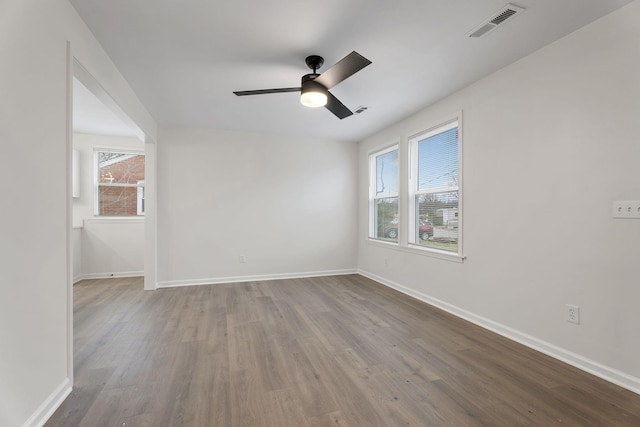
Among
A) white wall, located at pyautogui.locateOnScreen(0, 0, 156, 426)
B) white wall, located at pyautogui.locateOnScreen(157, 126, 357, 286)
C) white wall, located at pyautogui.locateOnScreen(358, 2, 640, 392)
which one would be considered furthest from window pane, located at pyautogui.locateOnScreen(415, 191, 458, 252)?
white wall, located at pyautogui.locateOnScreen(0, 0, 156, 426)

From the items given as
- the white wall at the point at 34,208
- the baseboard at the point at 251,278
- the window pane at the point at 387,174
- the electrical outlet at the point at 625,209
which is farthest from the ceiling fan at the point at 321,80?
the baseboard at the point at 251,278

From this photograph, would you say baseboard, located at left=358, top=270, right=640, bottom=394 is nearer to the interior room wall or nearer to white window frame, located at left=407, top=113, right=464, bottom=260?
white window frame, located at left=407, top=113, right=464, bottom=260

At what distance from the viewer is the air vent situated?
1.94 m

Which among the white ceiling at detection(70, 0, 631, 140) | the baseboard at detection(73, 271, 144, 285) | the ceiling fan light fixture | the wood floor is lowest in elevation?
the wood floor

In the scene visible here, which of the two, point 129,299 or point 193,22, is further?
point 129,299

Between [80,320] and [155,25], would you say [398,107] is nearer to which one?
[155,25]

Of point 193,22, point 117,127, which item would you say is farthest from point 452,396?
point 117,127

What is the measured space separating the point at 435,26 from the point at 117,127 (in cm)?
486

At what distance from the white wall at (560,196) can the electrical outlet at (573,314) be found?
0.12ft

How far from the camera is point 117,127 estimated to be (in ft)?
15.4

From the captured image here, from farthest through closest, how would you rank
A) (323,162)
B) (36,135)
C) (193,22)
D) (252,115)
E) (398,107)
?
(323,162) < (252,115) < (398,107) < (193,22) < (36,135)

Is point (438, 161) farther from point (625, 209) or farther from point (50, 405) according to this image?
point (50, 405)

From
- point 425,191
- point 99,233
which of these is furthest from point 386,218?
point 99,233

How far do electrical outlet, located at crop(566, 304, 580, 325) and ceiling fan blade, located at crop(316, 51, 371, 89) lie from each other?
7.78 feet
